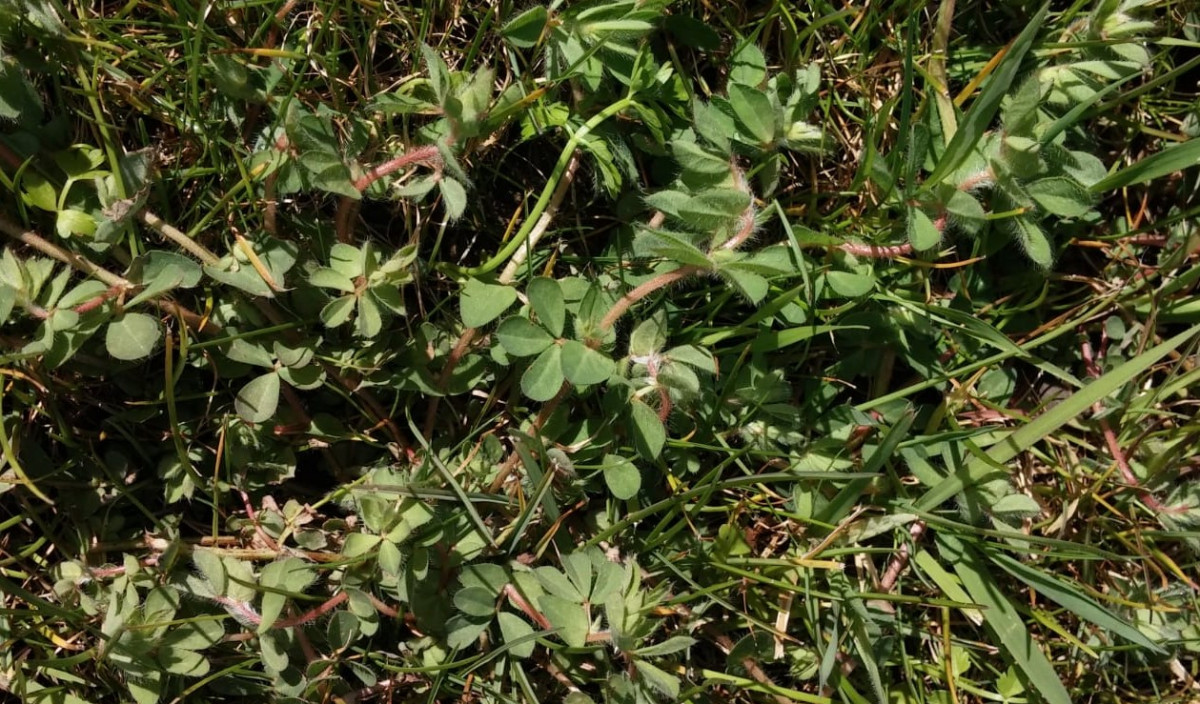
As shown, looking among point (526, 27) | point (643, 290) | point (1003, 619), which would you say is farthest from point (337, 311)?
point (1003, 619)

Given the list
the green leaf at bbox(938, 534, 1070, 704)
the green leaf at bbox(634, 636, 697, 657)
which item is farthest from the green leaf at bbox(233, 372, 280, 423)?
the green leaf at bbox(938, 534, 1070, 704)

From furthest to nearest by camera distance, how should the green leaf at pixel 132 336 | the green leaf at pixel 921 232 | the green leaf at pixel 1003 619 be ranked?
the green leaf at pixel 1003 619 → the green leaf at pixel 921 232 → the green leaf at pixel 132 336

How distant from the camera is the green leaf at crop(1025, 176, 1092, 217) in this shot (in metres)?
2.27

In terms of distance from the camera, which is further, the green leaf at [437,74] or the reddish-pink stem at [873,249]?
the reddish-pink stem at [873,249]

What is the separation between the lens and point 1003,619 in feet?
8.34

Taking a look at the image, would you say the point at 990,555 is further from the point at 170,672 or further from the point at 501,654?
the point at 170,672

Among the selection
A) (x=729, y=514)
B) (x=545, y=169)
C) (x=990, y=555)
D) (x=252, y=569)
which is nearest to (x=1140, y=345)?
(x=990, y=555)

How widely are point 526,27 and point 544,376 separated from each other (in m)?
0.80

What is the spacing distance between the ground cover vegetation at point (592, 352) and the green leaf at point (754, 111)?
0.4 inches

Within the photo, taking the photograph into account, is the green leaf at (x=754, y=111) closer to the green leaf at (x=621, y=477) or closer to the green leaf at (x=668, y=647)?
the green leaf at (x=621, y=477)

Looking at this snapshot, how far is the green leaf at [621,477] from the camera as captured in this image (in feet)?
7.55

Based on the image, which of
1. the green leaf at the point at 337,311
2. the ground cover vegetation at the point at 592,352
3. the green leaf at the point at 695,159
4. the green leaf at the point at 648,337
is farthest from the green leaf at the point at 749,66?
the green leaf at the point at 337,311

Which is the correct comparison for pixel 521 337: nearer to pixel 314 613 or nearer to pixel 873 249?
pixel 314 613

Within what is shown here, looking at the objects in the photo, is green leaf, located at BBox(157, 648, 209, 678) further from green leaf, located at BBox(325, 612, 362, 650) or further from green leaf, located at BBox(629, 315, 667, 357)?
green leaf, located at BBox(629, 315, 667, 357)
